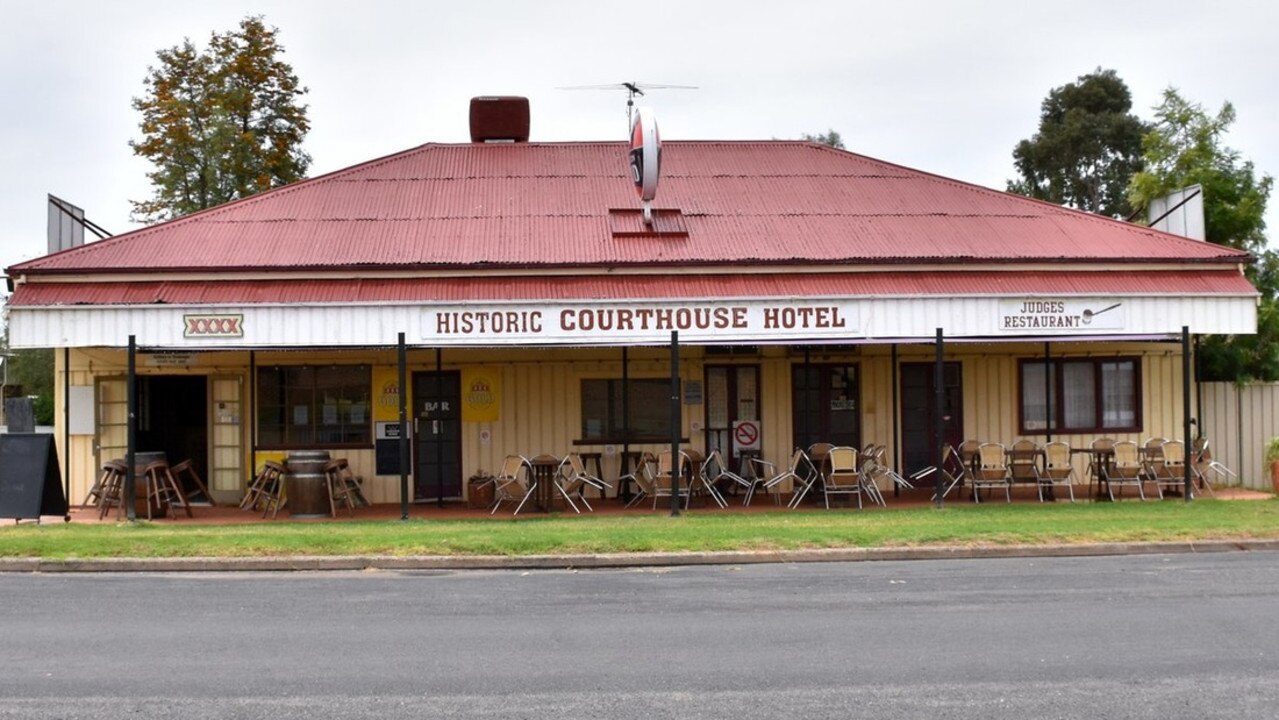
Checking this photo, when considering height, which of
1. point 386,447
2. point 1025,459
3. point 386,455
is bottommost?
point 1025,459

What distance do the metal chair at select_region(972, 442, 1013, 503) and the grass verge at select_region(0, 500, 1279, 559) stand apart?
1645 millimetres

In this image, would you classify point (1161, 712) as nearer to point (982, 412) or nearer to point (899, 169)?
point (982, 412)

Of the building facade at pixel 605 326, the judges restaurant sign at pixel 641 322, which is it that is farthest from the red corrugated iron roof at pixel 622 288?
the judges restaurant sign at pixel 641 322

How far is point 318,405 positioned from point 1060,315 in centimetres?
1101

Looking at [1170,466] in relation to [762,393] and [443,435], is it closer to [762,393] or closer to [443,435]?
[762,393]

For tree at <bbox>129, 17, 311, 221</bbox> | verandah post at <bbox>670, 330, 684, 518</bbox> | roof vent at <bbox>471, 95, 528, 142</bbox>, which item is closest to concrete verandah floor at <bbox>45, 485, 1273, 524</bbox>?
verandah post at <bbox>670, 330, 684, 518</bbox>

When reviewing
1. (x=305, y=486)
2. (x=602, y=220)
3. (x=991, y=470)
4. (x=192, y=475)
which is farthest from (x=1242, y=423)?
(x=192, y=475)

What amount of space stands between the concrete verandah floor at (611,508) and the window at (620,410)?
1.06 meters

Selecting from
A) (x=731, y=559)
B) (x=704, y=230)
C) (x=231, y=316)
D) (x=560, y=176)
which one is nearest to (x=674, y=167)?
(x=560, y=176)

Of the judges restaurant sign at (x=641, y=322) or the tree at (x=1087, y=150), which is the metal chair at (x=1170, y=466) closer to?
the judges restaurant sign at (x=641, y=322)

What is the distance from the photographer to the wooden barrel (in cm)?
1759

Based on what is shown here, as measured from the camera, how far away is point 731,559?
13.3 meters

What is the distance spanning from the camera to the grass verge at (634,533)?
13547 mm

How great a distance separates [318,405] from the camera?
19.6 m
